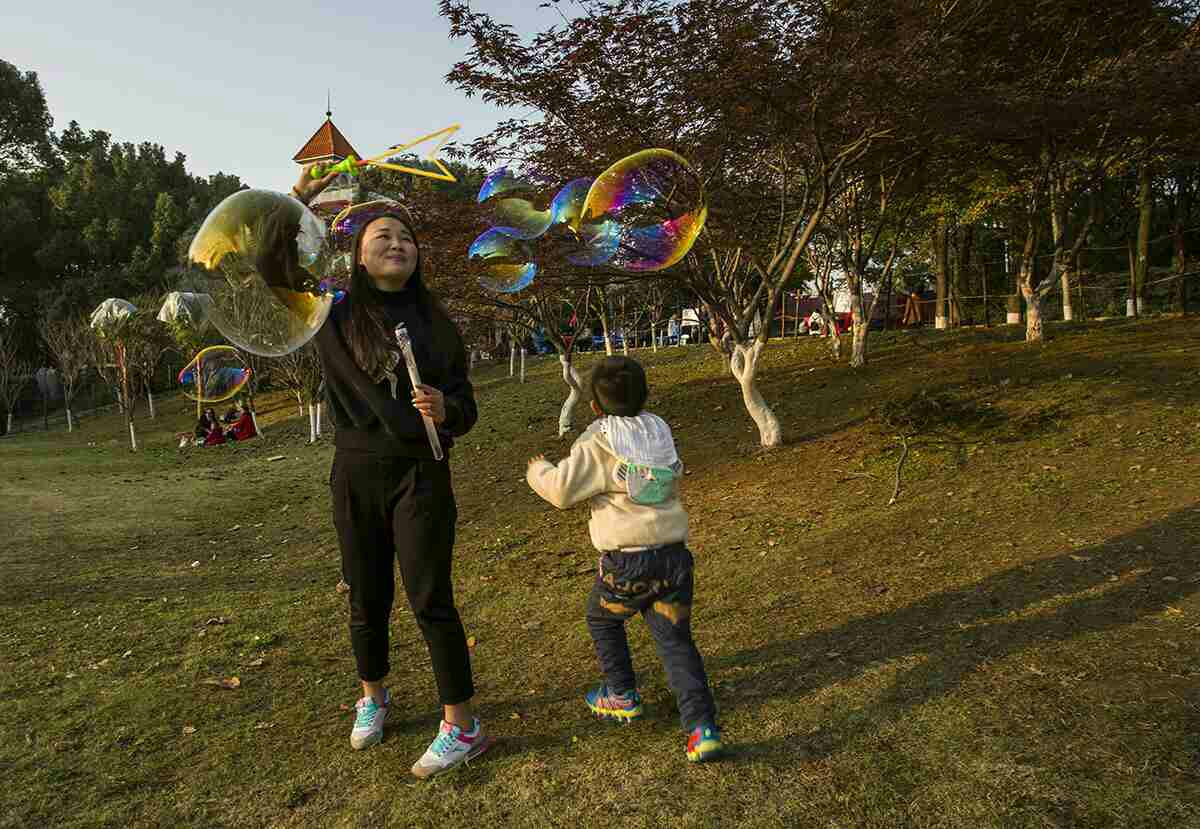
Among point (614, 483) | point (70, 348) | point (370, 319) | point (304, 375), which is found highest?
point (70, 348)

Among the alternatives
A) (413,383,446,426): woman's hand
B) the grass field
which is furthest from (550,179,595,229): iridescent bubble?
(413,383,446,426): woman's hand

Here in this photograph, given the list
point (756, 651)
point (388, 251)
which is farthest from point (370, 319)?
point (756, 651)

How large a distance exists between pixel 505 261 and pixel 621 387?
5.43 metres

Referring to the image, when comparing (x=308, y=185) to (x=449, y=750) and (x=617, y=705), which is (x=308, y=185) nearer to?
(x=449, y=750)

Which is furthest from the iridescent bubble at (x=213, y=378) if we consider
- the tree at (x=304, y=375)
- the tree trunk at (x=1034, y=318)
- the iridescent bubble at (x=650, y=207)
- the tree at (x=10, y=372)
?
the tree at (x=10, y=372)

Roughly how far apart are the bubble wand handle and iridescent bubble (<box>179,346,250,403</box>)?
24.0 feet

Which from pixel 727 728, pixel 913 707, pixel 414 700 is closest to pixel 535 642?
pixel 414 700

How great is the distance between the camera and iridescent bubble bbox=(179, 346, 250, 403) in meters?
9.57

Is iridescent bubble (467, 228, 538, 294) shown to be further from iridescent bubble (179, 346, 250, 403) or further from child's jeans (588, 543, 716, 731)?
child's jeans (588, 543, 716, 731)

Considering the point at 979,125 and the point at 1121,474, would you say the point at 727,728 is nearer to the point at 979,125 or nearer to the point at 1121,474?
the point at 1121,474

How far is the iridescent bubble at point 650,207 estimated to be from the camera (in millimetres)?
6496

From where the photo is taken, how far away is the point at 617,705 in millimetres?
3232

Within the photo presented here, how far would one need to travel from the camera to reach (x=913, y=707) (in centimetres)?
319

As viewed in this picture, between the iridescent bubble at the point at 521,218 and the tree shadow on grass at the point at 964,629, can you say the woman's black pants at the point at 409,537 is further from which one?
the iridescent bubble at the point at 521,218
